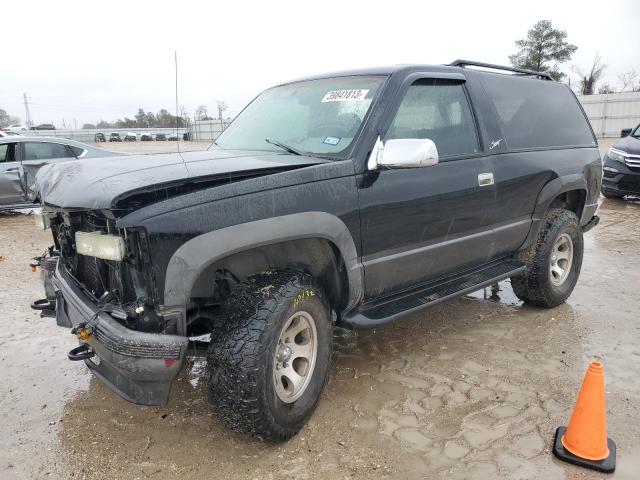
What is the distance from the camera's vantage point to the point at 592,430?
2.63 metres

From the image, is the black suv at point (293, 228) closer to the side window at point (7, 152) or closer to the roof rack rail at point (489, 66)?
the roof rack rail at point (489, 66)

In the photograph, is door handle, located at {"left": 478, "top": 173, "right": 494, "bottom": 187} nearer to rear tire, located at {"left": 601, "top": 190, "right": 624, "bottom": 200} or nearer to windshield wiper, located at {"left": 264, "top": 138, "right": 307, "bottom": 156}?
windshield wiper, located at {"left": 264, "top": 138, "right": 307, "bottom": 156}

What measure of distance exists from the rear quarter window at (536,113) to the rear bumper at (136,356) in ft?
9.88

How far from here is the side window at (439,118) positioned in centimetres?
339

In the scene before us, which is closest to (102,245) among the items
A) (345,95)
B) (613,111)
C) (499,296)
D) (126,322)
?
(126,322)

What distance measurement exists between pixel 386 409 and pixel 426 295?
2.67 feet

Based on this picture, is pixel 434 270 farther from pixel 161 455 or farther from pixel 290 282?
pixel 161 455

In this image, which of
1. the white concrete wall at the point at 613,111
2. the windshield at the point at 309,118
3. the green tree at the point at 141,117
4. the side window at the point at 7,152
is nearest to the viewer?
the windshield at the point at 309,118

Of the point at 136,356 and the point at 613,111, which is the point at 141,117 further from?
the point at 136,356

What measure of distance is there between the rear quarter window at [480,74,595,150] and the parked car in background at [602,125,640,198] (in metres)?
6.31

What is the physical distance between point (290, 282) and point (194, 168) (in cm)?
75

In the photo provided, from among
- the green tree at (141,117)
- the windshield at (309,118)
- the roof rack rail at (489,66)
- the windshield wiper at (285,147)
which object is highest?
the roof rack rail at (489,66)

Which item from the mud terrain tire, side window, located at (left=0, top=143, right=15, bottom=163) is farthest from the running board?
side window, located at (left=0, top=143, right=15, bottom=163)

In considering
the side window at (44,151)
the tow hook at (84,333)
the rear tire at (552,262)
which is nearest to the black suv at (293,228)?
the tow hook at (84,333)
